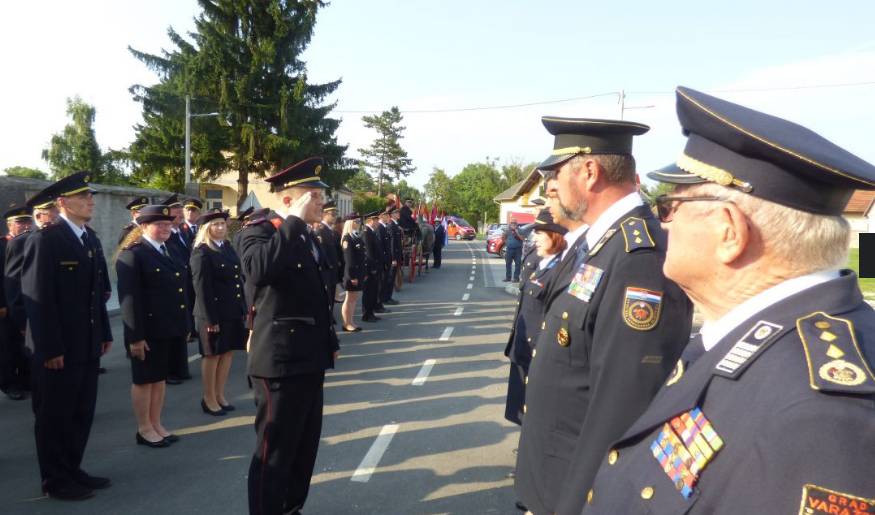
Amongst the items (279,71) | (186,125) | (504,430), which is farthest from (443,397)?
(279,71)

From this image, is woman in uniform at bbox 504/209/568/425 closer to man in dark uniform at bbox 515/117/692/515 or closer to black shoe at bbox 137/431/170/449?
man in dark uniform at bbox 515/117/692/515

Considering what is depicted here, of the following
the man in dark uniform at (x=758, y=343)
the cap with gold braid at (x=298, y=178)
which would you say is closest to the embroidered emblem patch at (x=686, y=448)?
the man in dark uniform at (x=758, y=343)

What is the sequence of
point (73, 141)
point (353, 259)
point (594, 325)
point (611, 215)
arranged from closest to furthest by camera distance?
point (594, 325) < point (611, 215) < point (353, 259) < point (73, 141)

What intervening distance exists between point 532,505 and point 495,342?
23.8 ft

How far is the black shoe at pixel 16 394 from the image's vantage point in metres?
6.24

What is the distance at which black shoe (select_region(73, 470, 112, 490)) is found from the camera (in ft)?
13.1

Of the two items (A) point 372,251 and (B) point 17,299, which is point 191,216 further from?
(B) point 17,299

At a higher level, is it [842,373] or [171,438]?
[842,373]

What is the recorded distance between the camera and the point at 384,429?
5324 mm

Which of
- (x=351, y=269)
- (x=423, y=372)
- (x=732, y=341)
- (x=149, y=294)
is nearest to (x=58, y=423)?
(x=149, y=294)

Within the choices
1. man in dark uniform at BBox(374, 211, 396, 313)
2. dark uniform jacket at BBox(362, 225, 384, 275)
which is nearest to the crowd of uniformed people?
dark uniform jacket at BBox(362, 225, 384, 275)

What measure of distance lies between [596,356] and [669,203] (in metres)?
0.61

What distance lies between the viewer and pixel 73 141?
47750 mm

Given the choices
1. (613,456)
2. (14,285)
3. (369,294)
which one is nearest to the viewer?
(613,456)
